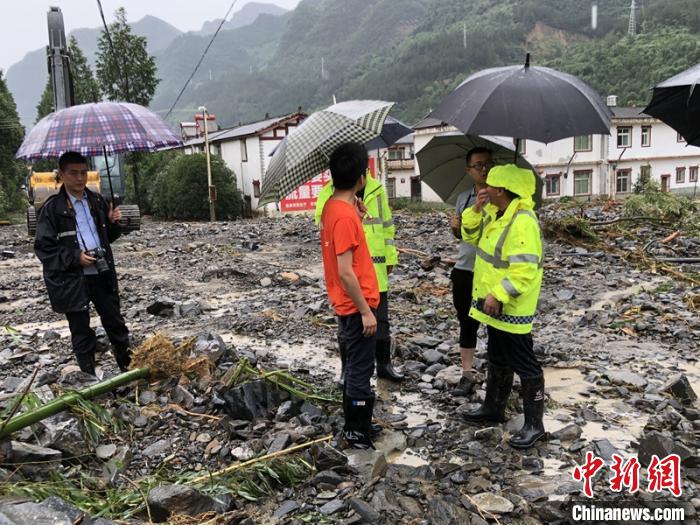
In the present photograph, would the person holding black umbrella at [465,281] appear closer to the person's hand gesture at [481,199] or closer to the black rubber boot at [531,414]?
the person's hand gesture at [481,199]

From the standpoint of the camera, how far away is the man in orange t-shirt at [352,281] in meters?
3.14

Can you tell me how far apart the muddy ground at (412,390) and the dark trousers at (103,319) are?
0.28m

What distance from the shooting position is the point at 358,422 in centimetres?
346

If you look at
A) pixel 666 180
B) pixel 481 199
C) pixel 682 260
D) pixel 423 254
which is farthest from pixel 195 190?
pixel 666 180

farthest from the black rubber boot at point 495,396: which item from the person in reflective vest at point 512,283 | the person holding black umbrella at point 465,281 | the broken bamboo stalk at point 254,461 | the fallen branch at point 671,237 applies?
the fallen branch at point 671,237

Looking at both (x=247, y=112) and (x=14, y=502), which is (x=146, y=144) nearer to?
(x=14, y=502)

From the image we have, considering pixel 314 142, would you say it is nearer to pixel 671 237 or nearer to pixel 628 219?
pixel 671 237

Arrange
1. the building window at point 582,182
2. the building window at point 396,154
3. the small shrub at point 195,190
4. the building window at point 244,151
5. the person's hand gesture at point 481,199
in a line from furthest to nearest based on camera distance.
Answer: the building window at point 396,154 → the building window at point 582,182 → the building window at point 244,151 → the small shrub at point 195,190 → the person's hand gesture at point 481,199

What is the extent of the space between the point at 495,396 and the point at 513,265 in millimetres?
998

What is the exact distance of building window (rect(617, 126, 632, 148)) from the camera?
36.0m

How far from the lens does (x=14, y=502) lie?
99.9 inches

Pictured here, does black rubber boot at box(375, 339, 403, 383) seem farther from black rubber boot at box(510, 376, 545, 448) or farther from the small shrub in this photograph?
the small shrub

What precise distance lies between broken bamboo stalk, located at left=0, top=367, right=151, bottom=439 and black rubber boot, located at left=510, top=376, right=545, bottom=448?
2.62 m

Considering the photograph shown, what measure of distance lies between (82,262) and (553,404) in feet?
11.8
